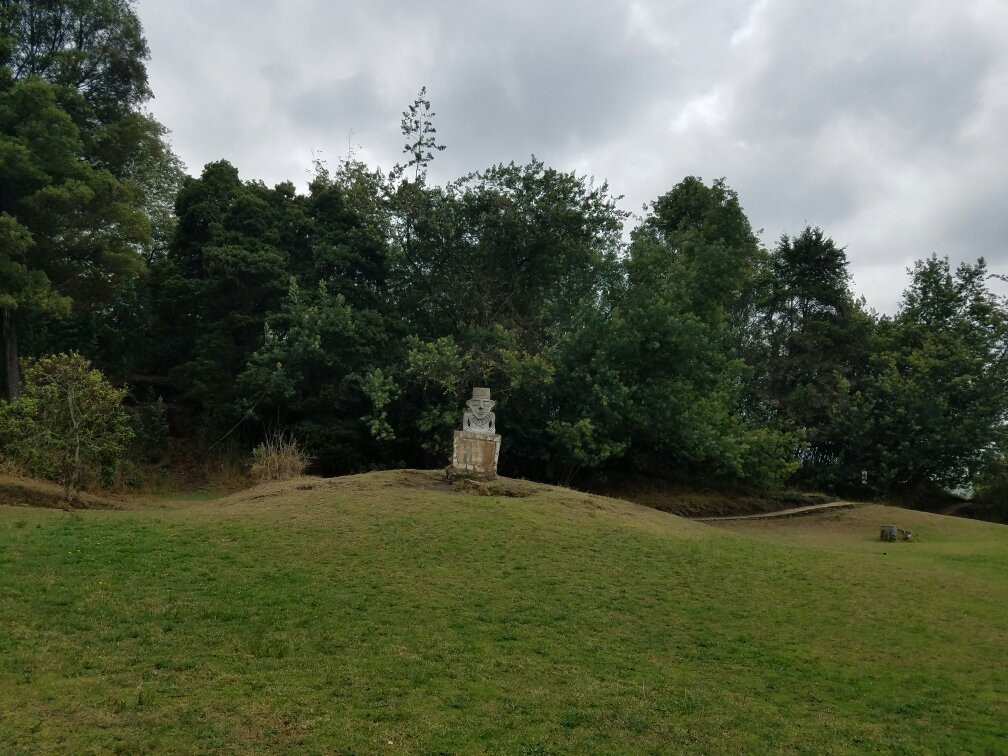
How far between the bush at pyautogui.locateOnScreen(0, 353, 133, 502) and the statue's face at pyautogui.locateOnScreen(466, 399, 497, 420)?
22.9 ft

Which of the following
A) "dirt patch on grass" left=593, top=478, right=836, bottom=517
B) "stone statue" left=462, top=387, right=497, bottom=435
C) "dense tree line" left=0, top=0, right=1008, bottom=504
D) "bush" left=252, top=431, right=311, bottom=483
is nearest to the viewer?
"stone statue" left=462, top=387, right=497, bottom=435

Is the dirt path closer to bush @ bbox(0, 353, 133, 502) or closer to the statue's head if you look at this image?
the statue's head

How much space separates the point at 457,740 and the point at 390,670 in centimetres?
127

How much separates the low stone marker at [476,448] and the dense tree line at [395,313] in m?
4.44

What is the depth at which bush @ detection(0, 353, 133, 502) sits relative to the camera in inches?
542

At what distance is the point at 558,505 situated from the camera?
552 inches

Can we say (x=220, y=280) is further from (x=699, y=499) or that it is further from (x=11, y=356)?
(x=699, y=499)

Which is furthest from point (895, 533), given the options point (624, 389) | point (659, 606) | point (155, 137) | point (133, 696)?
point (155, 137)

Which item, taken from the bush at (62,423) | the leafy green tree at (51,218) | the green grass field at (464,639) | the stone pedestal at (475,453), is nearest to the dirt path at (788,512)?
the stone pedestal at (475,453)

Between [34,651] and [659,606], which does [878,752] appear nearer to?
[659,606]

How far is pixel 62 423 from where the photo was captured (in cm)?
1410

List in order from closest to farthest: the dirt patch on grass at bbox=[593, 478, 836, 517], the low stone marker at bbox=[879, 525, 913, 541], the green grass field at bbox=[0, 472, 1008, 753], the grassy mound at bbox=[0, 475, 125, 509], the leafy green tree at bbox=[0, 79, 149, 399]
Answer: the green grass field at bbox=[0, 472, 1008, 753] < the grassy mound at bbox=[0, 475, 125, 509] < the low stone marker at bbox=[879, 525, 913, 541] < the leafy green tree at bbox=[0, 79, 149, 399] < the dirt patch on grass at bbox=[593, 478, 836, 517]

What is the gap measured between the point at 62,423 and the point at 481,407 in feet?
26.0

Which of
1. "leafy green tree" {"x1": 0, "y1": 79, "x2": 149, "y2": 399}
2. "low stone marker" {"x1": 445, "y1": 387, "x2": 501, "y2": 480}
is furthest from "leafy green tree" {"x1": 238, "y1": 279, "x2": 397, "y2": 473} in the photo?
"low stone marker" {"x1": 445, "y1": 387, "x2": 501, "y2": 480}
